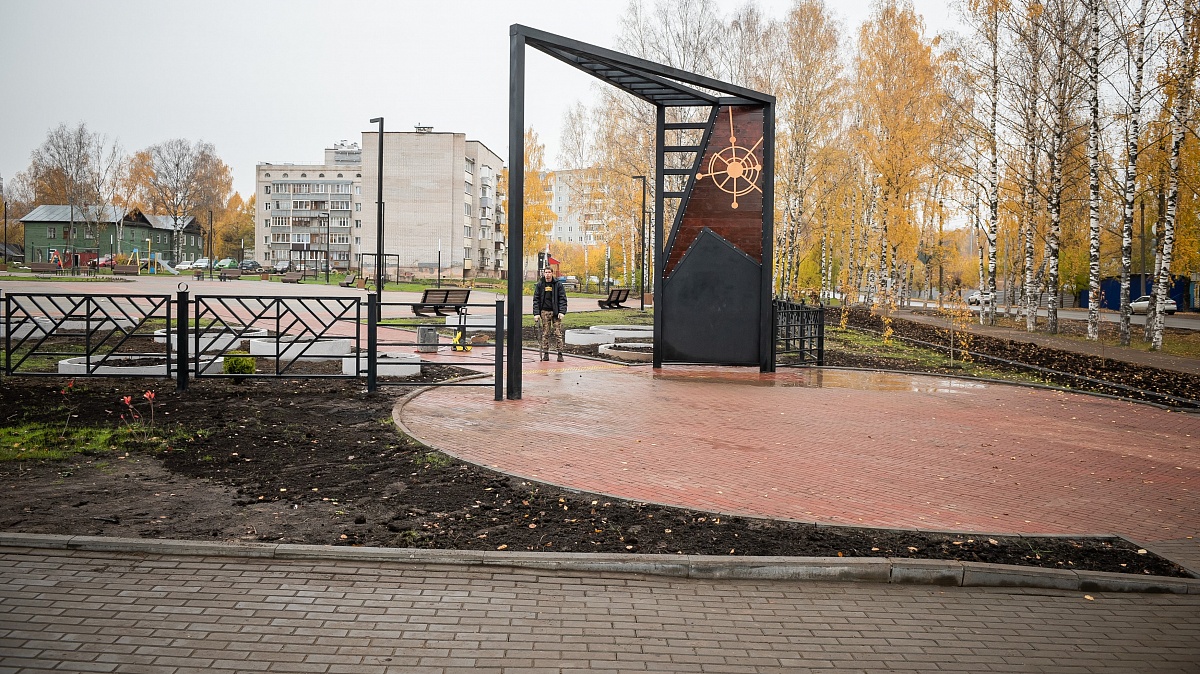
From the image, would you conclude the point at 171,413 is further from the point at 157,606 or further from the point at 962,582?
the point at 962,582

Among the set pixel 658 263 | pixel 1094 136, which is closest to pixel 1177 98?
pixel 1094 136

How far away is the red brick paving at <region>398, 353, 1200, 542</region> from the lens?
660 cm

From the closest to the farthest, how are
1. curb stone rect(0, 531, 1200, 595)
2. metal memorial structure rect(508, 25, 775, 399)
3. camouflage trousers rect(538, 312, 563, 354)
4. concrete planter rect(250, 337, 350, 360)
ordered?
1. curb stone rect(0, 531, 1200, 595)
2. metal memorial structure rect(508, 25, 775, 399)
3. concrete planter rect(250, 337, 350, 360)
4. camouflage trousers rect(538, 312, 563, 354)

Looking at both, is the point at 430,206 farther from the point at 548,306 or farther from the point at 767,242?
the point at 767,242

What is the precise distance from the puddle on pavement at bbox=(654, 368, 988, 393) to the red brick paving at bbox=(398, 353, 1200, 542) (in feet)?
1.01

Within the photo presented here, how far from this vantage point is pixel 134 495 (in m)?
6.35

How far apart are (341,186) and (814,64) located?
87.1 meters

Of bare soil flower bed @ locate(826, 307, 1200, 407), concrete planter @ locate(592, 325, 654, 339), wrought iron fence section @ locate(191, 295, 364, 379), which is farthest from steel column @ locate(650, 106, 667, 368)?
concrete planter @ locate(592, 325, 654, 339)

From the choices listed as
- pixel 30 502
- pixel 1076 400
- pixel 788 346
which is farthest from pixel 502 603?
pixel 788 346

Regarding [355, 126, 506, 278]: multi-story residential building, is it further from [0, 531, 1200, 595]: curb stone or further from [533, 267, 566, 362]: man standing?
[0, 531, 1200, 595]: curb stone

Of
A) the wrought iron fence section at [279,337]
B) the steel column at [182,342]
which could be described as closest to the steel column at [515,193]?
the wrought iron fence section at [279,337]

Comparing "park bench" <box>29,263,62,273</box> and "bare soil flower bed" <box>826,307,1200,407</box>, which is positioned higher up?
"park bench" <box>29,263,62,273</box>

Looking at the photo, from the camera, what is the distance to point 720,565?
16.6ft

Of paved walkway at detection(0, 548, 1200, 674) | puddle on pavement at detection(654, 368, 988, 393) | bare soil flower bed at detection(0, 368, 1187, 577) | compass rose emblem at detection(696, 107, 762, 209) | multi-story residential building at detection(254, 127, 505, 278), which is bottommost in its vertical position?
paved walkway at detection(0, 548, 1200, 674)
